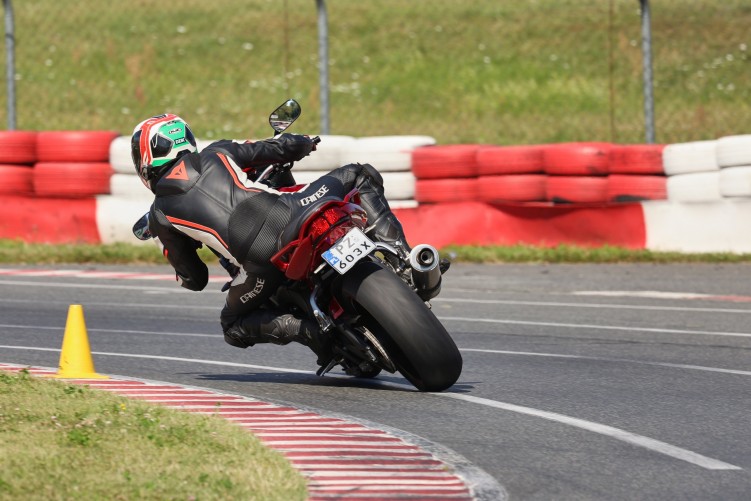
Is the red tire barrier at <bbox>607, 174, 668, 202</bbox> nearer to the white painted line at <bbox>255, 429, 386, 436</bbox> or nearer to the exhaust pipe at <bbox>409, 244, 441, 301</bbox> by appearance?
the exhaust pipe at <bbox>409, 244, 441, 301</bbox>

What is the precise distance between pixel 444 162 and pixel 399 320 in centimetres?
836

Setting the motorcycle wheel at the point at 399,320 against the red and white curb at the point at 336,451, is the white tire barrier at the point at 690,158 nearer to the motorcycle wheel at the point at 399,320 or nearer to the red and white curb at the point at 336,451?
the motorcycle wheel at the point at 399,320

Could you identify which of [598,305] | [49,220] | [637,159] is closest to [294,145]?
[598,305]

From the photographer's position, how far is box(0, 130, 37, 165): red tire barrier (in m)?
16.1

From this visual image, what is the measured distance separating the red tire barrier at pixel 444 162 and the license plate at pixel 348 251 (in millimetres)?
8330

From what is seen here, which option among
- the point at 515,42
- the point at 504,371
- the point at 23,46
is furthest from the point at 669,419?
the point at 23,46

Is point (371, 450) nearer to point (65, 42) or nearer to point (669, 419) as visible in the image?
point (669, 419)

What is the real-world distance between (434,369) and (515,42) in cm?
1722

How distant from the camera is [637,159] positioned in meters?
15.2

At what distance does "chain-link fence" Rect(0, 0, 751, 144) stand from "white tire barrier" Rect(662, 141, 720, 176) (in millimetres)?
4864

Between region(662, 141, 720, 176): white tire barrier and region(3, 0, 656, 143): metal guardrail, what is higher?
region(3, 0, 656, 143): metal guardrail

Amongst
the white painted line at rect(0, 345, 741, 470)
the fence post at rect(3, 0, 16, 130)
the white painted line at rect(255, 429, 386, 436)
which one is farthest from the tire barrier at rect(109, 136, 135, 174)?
the white painted line at rect(255, 429, 386, 436)

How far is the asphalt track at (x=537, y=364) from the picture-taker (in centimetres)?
612

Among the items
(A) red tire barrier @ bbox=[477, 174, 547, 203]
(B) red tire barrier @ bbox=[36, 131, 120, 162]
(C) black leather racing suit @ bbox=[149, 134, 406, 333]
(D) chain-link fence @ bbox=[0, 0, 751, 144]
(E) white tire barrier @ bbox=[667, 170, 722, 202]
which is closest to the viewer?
(C) black leather racing suit @ bbox=[149, 134, 406, 333]
